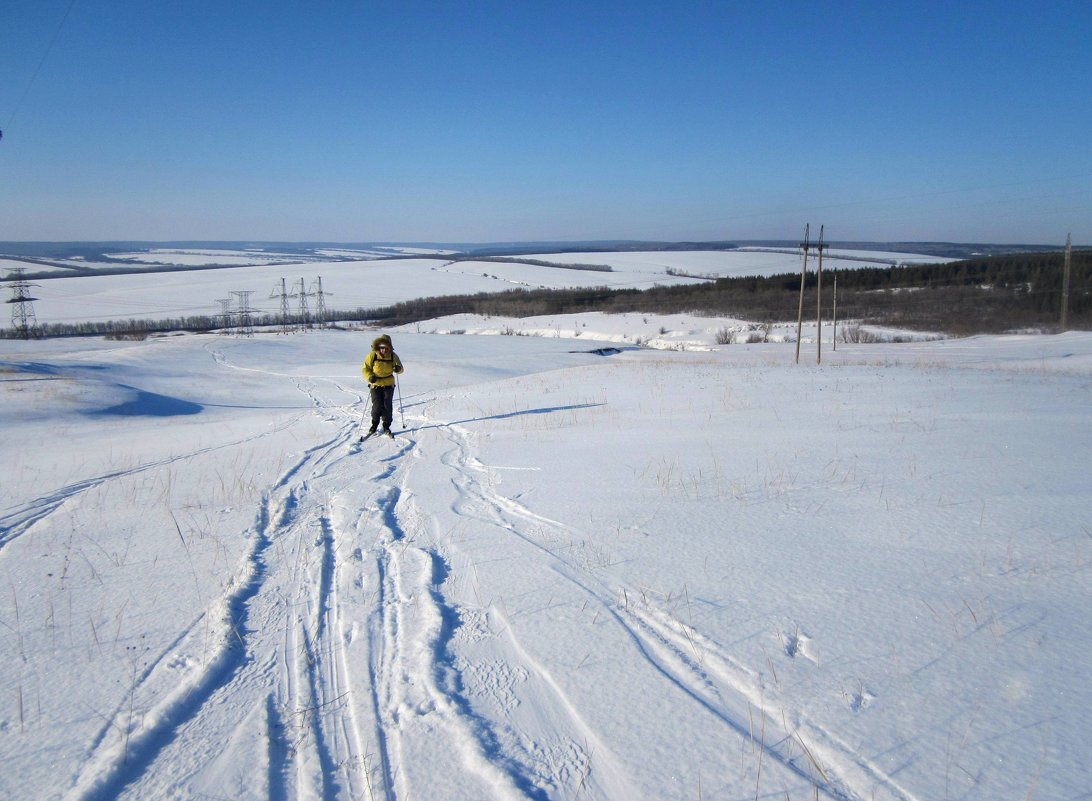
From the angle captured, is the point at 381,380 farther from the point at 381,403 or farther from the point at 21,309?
the point at 21,309

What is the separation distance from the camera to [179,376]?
31.6 metres

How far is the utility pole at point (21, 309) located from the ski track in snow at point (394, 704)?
6501cm

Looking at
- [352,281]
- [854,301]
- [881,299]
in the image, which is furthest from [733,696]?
[352,281]

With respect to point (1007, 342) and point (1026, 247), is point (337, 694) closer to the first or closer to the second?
point (1007, 342)

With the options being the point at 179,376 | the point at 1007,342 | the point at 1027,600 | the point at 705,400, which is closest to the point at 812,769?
the point at 1027,600

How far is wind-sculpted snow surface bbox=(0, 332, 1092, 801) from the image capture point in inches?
109

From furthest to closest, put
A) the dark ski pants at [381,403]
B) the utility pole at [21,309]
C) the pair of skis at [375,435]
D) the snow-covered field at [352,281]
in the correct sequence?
the snow-covered field at [352,281]
the utility pole at [21,309]
the dark ski pants at [381,403]
the pair of skis at [375,435]

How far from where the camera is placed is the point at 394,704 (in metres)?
3.30

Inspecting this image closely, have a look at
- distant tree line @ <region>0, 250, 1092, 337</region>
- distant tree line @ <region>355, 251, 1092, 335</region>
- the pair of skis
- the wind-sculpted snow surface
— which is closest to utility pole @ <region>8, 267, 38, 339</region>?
distant tree line @ <region>0, 250, 1092, 337</region>

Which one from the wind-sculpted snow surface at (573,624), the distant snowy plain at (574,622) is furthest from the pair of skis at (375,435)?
the wind-sculpted snow surface at (573,624)

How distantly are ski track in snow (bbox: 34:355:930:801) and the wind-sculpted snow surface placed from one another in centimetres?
2

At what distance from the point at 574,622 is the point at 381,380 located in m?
10.2

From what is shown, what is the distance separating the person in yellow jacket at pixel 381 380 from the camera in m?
13.2

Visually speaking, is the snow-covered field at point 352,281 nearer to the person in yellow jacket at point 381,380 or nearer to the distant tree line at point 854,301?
the distant tree line at point 854,301
